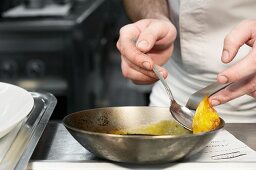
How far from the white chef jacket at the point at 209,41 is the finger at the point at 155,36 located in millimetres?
208

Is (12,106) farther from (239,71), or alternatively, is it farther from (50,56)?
(50,56)

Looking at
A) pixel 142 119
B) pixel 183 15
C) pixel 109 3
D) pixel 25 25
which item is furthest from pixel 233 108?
pixel 109 3

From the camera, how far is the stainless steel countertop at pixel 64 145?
35.6 inches

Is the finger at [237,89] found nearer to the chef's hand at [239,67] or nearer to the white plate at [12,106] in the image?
the chef's hand at [239,67]

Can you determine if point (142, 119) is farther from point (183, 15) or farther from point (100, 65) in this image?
point (100, 65)

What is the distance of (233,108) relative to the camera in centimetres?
143

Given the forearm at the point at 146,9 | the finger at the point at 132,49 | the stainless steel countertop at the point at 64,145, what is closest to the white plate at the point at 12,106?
the stainless steel countertop at the point at 64,145

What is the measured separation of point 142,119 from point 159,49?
13.3 inches

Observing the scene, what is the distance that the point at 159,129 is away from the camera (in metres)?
0.97

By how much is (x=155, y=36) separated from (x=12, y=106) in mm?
352

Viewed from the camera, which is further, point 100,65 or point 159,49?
point 100,65

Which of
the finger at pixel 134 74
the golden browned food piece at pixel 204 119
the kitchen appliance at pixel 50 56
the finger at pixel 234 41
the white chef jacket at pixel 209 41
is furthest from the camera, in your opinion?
the kitchen appliance at pixel 50 56

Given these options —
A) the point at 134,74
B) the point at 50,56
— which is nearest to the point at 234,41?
the point at 134,74

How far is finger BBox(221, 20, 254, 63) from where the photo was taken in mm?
992
